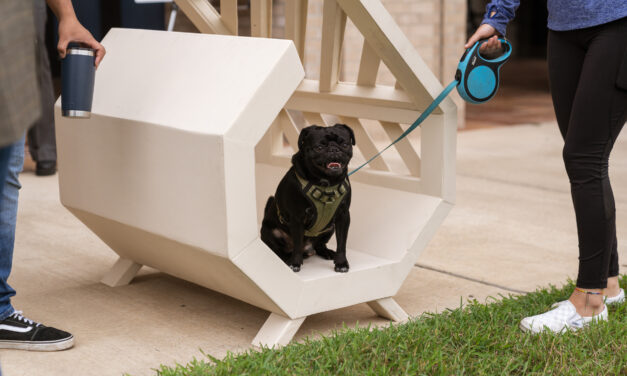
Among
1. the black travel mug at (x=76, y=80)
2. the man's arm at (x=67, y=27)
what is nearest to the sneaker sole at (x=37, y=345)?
the black travel mug at (x=76, y=80)

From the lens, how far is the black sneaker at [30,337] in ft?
9.26

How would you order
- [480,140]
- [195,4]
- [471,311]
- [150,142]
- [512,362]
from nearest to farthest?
[512,362] < [150,142] < [471,311] < [195,4] < [480,140]

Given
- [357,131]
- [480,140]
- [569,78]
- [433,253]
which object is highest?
[569,78]

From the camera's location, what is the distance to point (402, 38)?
9.72 ft

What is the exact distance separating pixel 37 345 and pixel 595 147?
6.81 feet

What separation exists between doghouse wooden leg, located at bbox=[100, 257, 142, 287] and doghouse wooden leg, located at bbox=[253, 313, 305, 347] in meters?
0.92

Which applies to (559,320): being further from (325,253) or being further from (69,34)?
(69,34)

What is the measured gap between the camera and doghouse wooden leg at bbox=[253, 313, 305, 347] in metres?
2.81

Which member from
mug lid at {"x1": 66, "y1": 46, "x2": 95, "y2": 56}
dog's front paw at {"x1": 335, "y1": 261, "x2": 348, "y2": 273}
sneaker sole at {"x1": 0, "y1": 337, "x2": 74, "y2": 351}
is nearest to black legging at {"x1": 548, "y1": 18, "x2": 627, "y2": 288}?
dog's front paw at {"x1": 335, "y1": 261, "x2": 348, "y2": 273}

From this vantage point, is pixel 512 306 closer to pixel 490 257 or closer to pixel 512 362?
pixel 512 362

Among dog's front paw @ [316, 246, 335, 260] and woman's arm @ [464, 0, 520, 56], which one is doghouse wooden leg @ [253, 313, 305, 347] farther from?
woman's arm @ [464, 0, 520, 56]

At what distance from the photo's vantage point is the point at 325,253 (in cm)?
328

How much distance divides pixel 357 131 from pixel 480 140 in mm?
4636

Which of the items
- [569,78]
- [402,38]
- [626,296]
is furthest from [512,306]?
[402,38]
